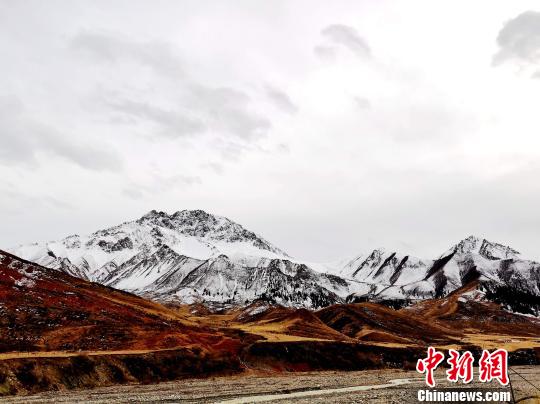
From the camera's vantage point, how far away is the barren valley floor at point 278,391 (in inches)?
2373

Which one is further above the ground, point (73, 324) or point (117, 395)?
point (73, 324)

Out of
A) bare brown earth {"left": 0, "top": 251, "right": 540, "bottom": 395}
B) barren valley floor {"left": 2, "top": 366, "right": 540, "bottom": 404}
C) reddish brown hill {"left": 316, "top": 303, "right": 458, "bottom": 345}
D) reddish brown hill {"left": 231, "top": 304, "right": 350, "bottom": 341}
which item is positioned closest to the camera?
barren valley floor {"left": 2, "top": 366, "right": 540, "bottom": 404}

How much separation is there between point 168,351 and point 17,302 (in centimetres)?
3711

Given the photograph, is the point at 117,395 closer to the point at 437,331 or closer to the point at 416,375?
the point at 416,375

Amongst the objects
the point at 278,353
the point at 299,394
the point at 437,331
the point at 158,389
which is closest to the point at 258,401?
the point at 299,394

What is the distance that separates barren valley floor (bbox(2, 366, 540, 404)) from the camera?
198 feet

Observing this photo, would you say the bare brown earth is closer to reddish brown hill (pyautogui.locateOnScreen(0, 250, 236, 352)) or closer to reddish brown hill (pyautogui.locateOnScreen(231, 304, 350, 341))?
reddish brown hill (pyautogui.locateOnScreen(0, 250, 236, 352))

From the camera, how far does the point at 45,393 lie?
65938 mm

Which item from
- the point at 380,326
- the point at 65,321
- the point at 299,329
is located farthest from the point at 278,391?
the point at 380,326

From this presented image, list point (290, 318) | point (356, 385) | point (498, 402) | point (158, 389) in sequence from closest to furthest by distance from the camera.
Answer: point (498, 402) < point (158, 389) < point (356, 385) < point (290, 318)

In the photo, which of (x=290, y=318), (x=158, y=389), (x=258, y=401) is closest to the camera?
(x=258, y=401)

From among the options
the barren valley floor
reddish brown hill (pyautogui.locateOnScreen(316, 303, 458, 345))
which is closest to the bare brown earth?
the barren valley floor

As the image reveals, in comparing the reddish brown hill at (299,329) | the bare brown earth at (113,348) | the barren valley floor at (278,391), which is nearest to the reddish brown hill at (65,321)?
the bare brown earth at (113,348)

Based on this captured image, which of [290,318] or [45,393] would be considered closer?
[45,393]
